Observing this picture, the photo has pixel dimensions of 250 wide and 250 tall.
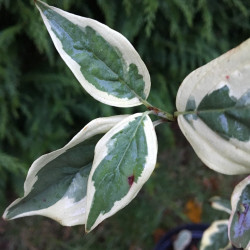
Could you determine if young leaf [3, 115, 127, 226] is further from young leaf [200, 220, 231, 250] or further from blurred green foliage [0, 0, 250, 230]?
blurred green foliage [0, 0, 250, 230]

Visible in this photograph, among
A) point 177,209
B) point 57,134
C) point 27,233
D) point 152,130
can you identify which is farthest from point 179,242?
point 152,130

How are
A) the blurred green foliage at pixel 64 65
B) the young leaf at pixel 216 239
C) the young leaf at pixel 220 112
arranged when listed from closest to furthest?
the young leaf at pixel 220 112, the young leaf at pixel 216 239, the blurred green foliage at pixel 64 65

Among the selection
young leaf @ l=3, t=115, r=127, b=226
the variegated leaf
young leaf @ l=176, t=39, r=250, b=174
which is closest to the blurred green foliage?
the variegated leaf

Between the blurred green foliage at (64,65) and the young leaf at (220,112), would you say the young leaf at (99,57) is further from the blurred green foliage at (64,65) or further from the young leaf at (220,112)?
the blurred green foliage at (64,65)

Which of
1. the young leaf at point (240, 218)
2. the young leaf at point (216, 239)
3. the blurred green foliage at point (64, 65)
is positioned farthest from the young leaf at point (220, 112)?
the blurred green foliage at point (64, 65)

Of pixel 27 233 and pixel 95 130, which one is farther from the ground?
pixel 95 130

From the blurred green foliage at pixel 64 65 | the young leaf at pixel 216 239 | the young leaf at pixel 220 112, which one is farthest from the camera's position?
the blurred green foliage at pixel 64 65

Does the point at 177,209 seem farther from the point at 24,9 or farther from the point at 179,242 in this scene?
the point at 24,9

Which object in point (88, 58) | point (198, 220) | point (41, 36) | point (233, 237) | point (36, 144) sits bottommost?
point (198, 220)
